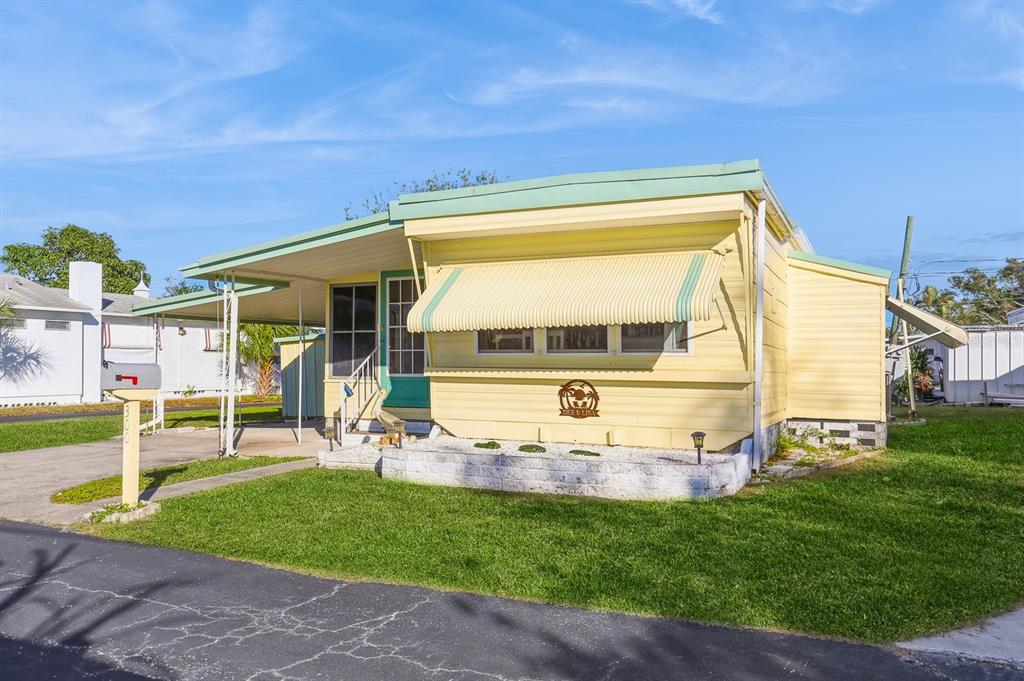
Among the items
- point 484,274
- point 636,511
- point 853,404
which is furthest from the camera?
point 853,404

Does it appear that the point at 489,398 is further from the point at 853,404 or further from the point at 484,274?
the point at 853,404

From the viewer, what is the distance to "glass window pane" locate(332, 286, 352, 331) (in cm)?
1415

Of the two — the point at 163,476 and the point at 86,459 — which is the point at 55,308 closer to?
the point at 86,459

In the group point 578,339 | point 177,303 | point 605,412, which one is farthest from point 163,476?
point 177,303

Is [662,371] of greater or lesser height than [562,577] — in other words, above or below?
above

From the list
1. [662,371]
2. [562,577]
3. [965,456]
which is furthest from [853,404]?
[562,577]

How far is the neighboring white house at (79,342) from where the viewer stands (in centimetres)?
2752

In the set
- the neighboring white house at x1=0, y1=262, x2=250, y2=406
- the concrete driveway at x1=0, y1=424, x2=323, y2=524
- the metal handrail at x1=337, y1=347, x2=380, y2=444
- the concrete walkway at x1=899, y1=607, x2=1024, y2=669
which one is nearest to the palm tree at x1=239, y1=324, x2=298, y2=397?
the neighboring white house at x1=0, y1=262, x2=250, y2=406

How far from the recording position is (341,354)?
14211 millimetres

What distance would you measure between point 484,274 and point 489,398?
1766mm

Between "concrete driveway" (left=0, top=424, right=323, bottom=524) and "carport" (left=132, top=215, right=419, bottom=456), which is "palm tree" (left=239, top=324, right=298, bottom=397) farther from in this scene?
"carport" (left=132, top=215, right=419, bottom=456)

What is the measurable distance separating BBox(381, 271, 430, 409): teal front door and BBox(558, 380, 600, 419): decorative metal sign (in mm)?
3534

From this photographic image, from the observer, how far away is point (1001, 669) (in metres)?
4.10

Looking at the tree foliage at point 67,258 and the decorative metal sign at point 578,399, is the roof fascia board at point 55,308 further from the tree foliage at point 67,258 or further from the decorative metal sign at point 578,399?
the decorative metal sign at point 578,399
